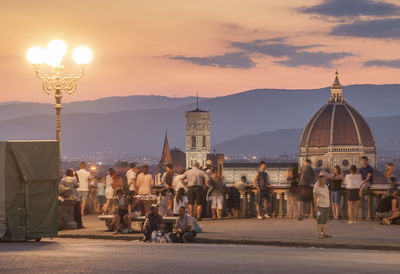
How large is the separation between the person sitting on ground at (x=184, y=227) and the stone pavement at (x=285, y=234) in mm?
345

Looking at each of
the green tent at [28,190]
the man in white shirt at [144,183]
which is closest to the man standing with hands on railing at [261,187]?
the man in white shirt at [144,183]

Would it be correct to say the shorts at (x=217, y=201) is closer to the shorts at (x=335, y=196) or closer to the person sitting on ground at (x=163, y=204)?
the person sitting on ground at (x=163, y=204)

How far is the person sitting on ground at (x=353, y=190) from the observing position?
24469 mm

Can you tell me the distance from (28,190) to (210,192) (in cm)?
672

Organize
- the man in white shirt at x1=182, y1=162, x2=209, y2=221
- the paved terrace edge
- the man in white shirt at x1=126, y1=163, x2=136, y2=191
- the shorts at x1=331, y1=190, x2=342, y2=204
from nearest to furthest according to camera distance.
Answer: the paved terrace edge → the shorts at x1=331, y1=190, x2=342, y2=204 → the man in white shirt at x1=182, y1=162, x2=209, y2=221 → the man in white shirt at x1=126, y1=163, x2=136, y2=191

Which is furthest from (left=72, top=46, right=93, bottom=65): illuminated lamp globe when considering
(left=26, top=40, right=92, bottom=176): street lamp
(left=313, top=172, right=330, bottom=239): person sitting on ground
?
(left=313, top=172, right=330, bottom=239): person sitting on ground

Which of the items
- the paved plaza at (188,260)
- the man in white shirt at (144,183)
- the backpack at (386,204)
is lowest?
the paved plaza at (188,260)

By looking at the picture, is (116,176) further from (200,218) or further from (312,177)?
(312,177)

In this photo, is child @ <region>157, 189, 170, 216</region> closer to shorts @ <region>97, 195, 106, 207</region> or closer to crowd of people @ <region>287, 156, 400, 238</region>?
crowd of people @ <region>287, 156, 400, 238</region>

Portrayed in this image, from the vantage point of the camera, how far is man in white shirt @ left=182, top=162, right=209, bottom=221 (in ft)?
85.0

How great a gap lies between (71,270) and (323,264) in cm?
416

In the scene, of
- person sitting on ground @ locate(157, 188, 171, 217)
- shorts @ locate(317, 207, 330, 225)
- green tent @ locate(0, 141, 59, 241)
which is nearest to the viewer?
green tent @ locate(0, 141, 59, 241)

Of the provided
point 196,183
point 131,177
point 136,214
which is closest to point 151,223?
point 136,214

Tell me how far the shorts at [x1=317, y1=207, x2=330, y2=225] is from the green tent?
6.21 meters
